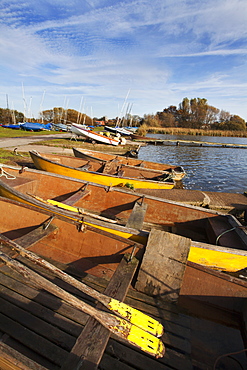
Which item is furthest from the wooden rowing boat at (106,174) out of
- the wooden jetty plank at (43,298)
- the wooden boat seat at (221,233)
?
the wooden jetty plank at (43,298)

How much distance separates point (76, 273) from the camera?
10.8ft

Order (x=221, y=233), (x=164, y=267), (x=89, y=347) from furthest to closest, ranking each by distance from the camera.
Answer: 1. (x=221, y=233)
2. (x=164, y=267)
3. (x=89, y=347)

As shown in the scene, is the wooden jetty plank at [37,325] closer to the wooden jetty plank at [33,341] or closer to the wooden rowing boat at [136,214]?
the wooden jetty plank at [33,341]

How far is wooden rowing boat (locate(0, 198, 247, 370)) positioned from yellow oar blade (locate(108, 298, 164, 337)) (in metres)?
0.23

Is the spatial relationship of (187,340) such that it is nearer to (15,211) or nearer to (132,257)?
(132,257)

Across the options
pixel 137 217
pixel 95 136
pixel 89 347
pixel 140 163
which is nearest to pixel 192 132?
pixel 95 136

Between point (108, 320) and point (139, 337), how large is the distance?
370 mm

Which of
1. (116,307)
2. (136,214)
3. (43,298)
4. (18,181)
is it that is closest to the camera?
(116,307)

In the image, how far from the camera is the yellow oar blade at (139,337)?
1994 mm

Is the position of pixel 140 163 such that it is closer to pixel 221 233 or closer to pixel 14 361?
pixel 221 233

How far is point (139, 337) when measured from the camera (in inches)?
80.7

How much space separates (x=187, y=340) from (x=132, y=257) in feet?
4.17

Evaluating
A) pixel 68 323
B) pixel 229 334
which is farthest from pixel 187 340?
pixel 68 323

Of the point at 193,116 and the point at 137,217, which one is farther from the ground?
the point at 193,116
